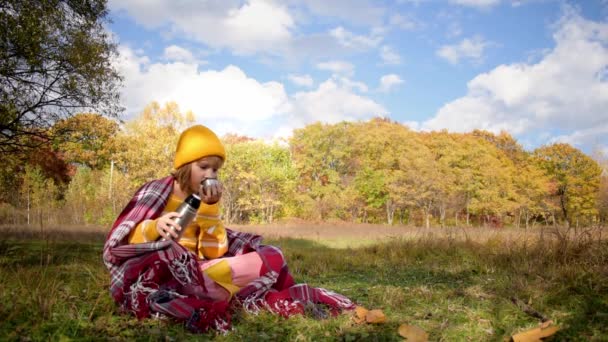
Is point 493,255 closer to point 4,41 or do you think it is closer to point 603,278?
point 603,278

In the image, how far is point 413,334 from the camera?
2717 mm

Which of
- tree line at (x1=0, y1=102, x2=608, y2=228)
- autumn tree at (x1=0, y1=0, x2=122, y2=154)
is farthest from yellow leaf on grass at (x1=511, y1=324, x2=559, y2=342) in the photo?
A: tree line at (x1=0, y1=102, x2=608, y2=228)

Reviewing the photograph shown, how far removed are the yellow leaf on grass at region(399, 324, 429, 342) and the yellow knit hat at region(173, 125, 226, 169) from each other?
73.4 inches

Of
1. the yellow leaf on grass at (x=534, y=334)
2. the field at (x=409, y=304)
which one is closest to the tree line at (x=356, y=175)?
the field at (x=409, y=304)

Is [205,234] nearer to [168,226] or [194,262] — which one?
[194,262]

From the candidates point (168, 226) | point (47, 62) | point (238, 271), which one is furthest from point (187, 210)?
point (47, 62)

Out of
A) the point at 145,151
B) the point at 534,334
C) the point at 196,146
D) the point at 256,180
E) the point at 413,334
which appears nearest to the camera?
the point at 534,334

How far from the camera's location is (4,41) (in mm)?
8930

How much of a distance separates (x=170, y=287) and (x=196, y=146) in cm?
107

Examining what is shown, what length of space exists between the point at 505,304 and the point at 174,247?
2.61 meters

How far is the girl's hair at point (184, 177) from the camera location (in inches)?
137

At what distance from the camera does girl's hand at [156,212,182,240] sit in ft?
9.70

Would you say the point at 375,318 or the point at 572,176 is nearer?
the point at 375,318

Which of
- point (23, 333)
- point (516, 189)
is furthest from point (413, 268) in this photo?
point (516, 189)
